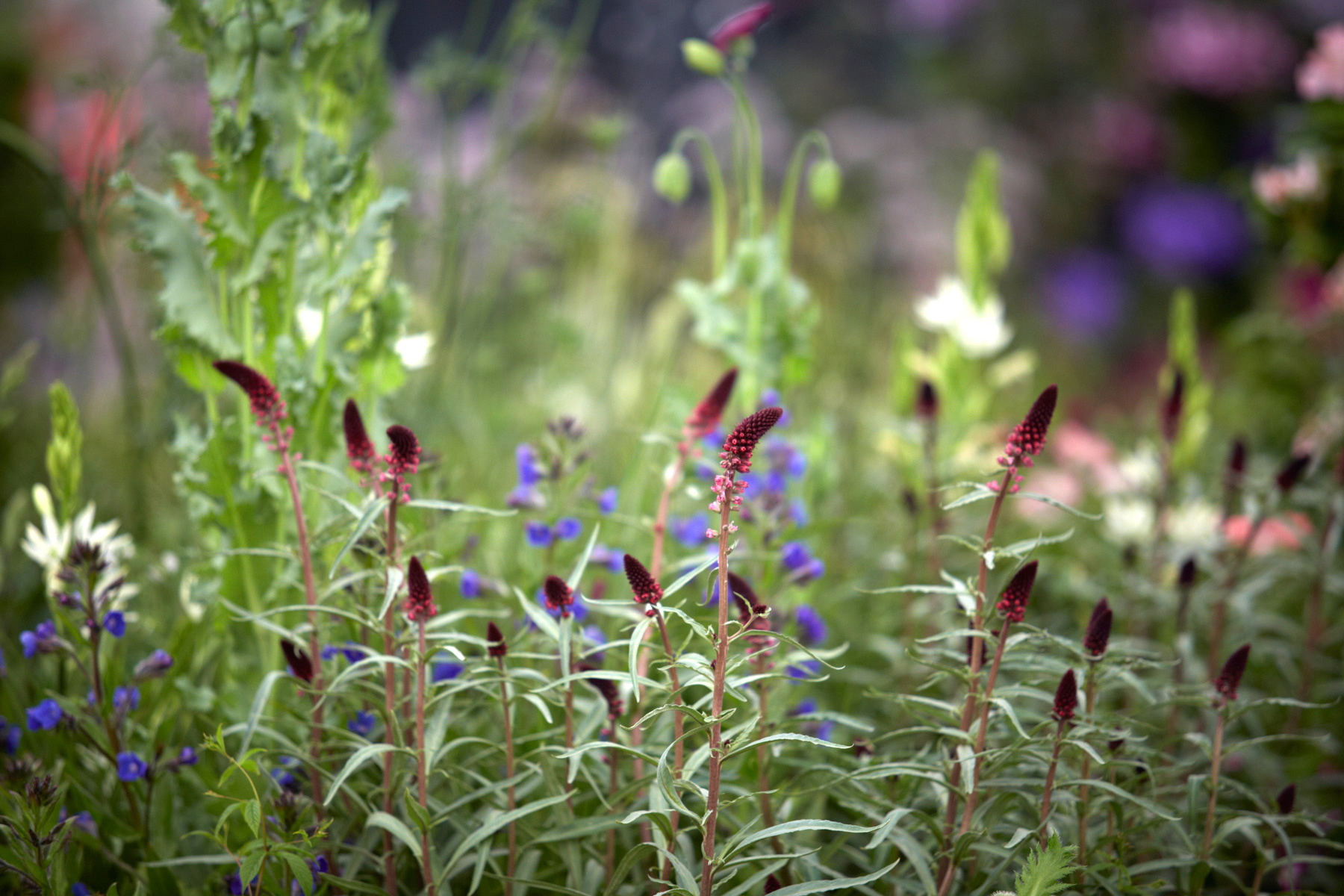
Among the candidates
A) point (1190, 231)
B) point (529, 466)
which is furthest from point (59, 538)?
point (1190, 231)

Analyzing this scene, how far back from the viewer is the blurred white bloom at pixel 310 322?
1.44 metres

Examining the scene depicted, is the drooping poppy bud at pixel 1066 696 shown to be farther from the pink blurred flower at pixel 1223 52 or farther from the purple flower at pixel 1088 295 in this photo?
the purple flower at pixel 1088 295

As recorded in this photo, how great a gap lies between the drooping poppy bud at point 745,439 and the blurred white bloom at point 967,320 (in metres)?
1.43

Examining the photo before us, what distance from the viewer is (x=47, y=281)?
4.02 metres

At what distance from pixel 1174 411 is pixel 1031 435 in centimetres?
86

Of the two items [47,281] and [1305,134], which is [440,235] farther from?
[47,281]

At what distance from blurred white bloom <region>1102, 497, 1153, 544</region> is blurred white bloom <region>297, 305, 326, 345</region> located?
1.64m

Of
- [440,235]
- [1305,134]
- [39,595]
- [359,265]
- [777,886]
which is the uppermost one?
[1305,134]

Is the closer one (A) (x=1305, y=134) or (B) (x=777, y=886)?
(B) (x=777, y=886)

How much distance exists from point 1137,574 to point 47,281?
14.7 feet

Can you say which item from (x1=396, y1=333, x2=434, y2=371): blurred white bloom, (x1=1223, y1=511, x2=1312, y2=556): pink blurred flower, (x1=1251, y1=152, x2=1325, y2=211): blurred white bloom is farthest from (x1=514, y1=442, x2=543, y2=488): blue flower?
(x1=1251, y1=152, x2=1325, y2=211): blurred white bloom

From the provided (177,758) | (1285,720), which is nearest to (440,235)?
(177,758)

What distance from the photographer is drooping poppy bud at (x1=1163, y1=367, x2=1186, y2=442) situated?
5.10ft

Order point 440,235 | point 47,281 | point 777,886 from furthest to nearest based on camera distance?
point 47,281 → point 440,235 → point 777,886
